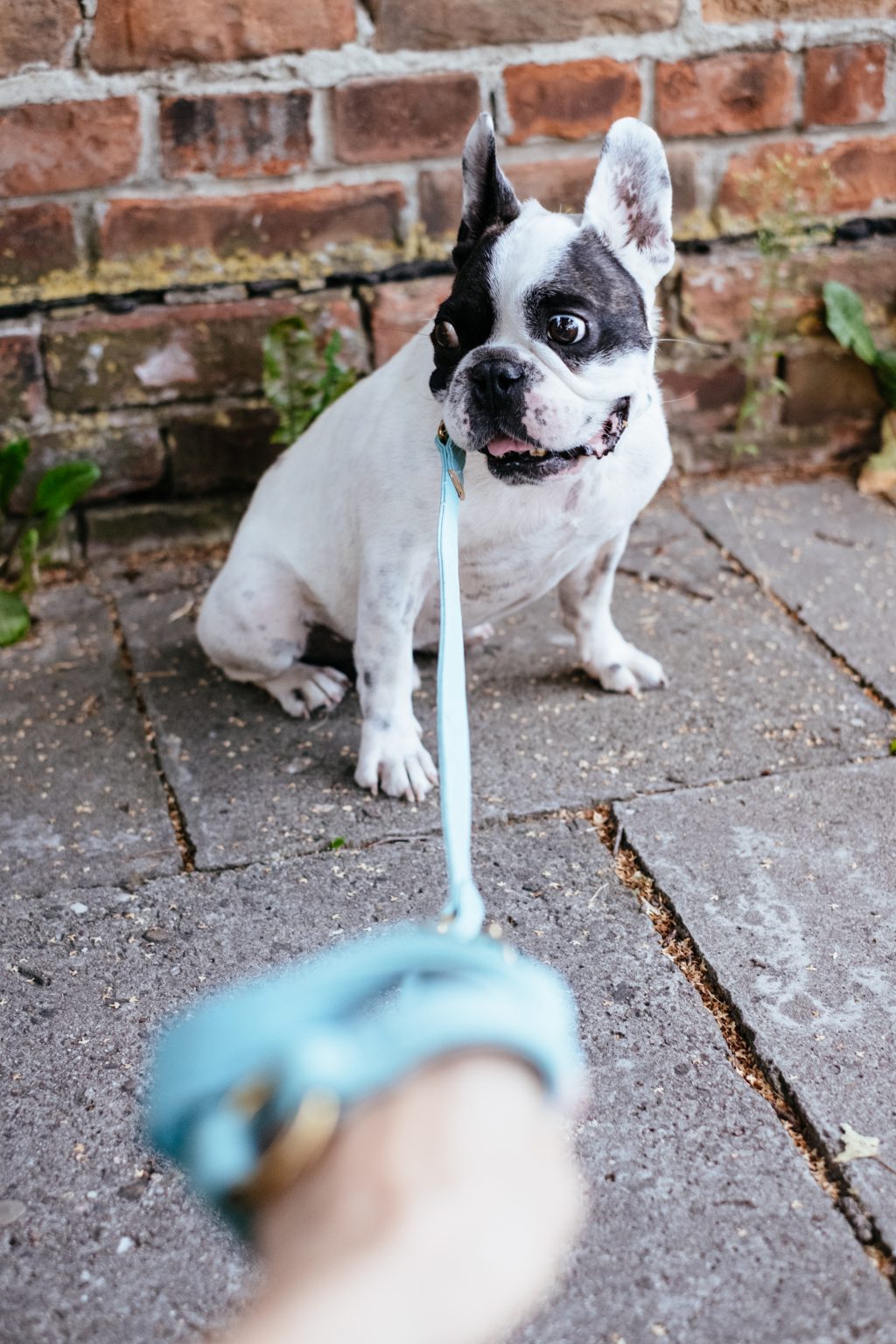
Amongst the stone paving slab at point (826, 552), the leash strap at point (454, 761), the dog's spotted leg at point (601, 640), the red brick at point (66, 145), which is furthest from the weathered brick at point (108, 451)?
the leash strap at point (454, 761)

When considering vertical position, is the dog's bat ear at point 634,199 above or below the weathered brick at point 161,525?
above

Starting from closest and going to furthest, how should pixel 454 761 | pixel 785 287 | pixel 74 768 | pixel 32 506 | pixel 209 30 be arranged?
pixel 454 761 < pixel 74 768 < pixel 209 30 < pixel 32 506 < pixel 785 287

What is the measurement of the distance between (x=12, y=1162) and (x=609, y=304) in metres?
1.48

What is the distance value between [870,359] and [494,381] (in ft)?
6.34

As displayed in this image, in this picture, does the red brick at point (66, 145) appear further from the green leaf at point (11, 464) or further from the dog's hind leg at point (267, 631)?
the dog's hind leg at point (267, 631)

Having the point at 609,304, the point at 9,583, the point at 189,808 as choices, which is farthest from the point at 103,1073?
the point at 9,583

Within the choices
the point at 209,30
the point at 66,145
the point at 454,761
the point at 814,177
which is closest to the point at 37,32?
the point at 66,145

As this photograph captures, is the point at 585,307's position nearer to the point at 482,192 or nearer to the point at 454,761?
the point at 482,192

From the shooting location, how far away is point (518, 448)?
1953 mm

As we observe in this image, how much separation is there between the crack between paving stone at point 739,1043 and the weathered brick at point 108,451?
5.25ft

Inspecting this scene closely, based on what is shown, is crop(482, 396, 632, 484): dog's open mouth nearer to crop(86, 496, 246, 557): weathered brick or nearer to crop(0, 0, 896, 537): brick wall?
crop(0, 0, 896, 537): brick wall

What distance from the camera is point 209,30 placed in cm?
282

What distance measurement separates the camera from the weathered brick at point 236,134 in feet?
9.49

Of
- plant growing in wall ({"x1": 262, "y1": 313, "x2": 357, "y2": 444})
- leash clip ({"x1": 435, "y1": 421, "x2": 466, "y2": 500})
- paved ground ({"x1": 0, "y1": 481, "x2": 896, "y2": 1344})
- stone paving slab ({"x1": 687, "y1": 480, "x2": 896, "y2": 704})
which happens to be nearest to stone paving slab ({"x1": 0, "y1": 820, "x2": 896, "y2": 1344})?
paved ground ({"x1": 0, "y1": 481, "x2": 896, "y2": 1344})
